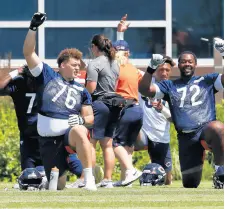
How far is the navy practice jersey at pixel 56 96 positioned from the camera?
11405mm

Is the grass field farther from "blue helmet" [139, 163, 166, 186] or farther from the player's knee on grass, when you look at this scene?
"blue helmet" [139, 163, 166, 186]

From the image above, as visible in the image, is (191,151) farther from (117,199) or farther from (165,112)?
(117,199)

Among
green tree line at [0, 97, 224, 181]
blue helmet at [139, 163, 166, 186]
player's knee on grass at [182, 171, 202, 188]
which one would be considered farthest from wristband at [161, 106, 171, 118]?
green tree line at [0, 97, 224, 181]

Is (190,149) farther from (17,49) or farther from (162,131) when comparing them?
(17,49)

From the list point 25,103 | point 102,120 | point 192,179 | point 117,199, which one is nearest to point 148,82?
point 102,120

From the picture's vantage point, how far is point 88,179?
11.1 m

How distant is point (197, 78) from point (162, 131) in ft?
6.85

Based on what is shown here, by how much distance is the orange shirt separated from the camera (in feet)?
43.5

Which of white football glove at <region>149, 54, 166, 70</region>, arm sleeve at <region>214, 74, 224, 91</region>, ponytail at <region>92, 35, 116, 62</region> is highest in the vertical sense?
ponytail at <region>92, 35, 116, 62</region>

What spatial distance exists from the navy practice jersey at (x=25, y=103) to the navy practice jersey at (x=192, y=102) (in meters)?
1.39

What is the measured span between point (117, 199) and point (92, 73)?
9.45 ft

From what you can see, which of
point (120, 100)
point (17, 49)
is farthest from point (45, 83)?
point (17, 49)

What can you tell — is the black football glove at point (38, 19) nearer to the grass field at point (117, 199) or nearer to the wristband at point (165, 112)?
the grass field at point (117, 199)

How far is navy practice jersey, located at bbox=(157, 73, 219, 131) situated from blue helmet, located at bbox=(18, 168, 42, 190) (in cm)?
153
